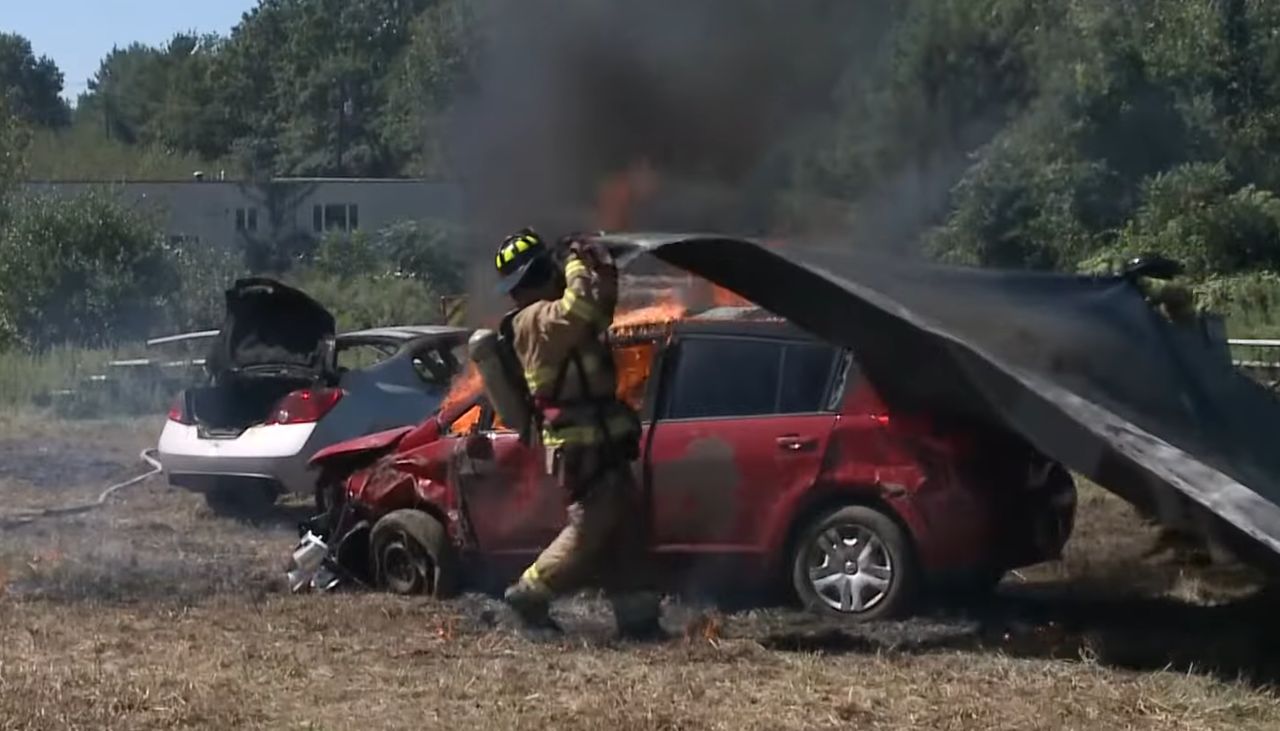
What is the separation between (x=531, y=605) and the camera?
25.2 ft

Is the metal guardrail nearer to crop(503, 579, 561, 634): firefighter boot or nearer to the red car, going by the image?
the red car

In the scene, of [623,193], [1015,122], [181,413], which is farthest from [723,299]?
[1015,122]

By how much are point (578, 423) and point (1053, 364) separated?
2.01m

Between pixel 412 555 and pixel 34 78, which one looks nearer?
pixel 412 555

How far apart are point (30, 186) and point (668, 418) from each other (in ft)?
86.0

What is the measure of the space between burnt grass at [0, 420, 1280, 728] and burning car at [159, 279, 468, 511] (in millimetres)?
1741

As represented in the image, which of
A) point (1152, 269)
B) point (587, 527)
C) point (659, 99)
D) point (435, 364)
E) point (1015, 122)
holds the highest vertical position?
point (1015, 122)

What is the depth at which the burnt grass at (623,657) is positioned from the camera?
6.34 m

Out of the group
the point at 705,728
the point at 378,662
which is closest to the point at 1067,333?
the point at 705,728

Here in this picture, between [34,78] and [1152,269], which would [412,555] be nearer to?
[1152,269]

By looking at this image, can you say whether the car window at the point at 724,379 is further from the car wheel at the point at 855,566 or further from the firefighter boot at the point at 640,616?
the firefighter boot at the point at 640,616

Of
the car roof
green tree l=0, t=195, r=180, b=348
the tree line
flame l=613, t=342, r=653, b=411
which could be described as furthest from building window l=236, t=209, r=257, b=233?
flame l=613, t=342, r=653, b=411

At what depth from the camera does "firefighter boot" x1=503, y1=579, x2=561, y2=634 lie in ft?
25.1

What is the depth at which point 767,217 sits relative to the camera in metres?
13.0
